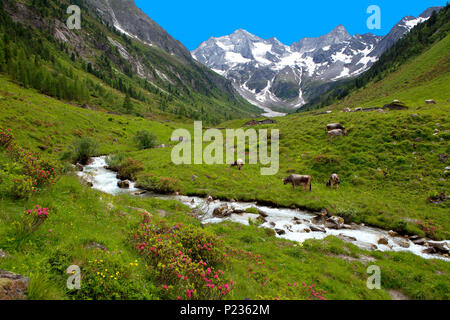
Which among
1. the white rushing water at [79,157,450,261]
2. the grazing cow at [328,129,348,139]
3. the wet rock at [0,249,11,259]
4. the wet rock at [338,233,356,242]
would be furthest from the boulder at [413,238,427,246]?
the wet rock at [0,249,11,259]

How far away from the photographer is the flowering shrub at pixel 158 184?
24917mm

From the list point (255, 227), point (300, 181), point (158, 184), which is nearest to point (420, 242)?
point (300, 181)

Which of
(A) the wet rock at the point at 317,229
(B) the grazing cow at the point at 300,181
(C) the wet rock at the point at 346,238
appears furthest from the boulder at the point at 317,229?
(B) the grazing cow at the point at 300,181

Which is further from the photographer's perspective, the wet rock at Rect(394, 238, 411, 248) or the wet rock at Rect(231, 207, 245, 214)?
the wet rock at Rect(231, 207, 245, 214)

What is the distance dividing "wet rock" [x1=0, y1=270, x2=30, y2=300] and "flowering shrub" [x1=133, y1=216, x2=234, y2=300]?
11.0 ft

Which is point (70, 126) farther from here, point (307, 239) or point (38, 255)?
point (307, 239)

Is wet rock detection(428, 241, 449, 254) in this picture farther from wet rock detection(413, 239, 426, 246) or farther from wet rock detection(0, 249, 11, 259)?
wet rock detection(0, 249, 11, 259)

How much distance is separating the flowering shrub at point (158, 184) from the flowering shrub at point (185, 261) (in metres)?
13.9

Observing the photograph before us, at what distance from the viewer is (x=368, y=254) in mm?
13477

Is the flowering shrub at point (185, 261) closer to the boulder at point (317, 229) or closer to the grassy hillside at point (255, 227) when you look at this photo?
the grassy hillside at point (255, 227)

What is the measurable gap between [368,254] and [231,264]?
10.1 metres

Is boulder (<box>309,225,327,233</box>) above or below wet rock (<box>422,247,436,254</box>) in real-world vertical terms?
above

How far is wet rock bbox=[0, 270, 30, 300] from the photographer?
4.27m
